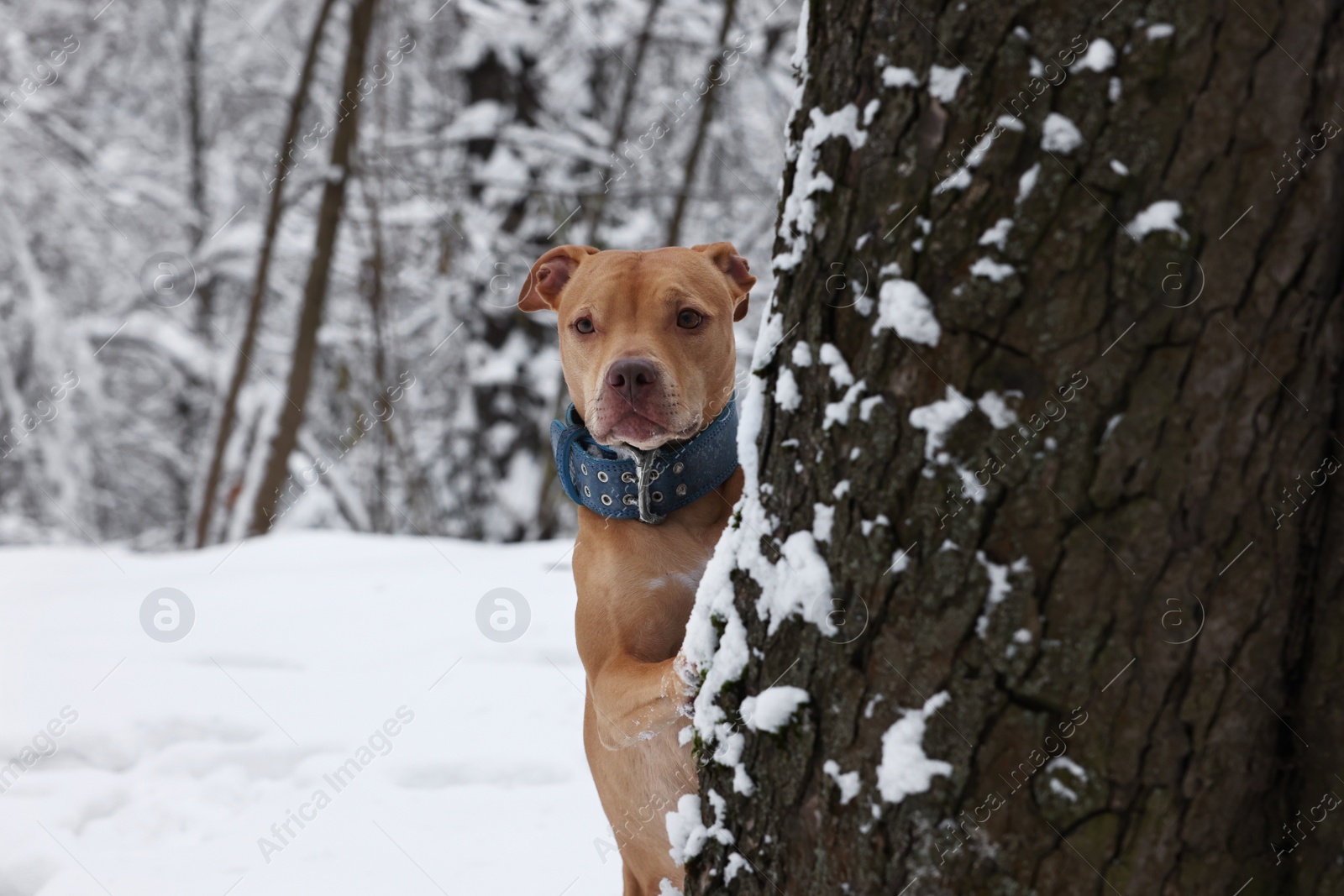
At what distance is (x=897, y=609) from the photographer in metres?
1.40

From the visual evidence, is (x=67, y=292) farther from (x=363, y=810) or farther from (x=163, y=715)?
(x=363, y=810)

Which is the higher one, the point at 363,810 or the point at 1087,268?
the point at 1087,268

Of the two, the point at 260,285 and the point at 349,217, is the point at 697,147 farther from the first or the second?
the point at 260,285

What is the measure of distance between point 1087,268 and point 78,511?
509 inches

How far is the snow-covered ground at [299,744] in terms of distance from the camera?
2.97 metres

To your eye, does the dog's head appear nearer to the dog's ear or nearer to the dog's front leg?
the dog's ear

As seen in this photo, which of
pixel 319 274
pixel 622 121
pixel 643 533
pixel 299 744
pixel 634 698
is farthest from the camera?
pixel 622 121

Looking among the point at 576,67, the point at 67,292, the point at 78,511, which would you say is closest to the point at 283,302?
the point at 67,292

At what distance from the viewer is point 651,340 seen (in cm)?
246

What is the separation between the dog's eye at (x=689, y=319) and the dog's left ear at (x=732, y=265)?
0.79 ft

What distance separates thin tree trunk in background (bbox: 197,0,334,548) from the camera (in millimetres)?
8688

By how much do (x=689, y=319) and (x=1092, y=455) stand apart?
1399 millimetres

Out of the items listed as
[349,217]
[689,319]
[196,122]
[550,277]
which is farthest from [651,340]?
[196,122]

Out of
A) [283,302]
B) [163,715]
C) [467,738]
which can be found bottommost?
[163,715]
